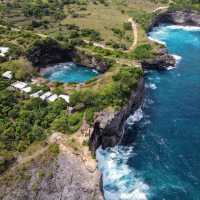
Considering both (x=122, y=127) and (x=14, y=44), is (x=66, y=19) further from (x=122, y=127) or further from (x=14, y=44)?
(x=122, y=127)

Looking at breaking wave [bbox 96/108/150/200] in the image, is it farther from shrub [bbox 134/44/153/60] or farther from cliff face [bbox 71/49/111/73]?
shrub [bbox 134/44/153/60]

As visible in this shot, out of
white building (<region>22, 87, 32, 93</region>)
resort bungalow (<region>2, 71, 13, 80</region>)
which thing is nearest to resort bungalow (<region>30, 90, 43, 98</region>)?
white building (<region>22, 87, 32, 93</region>)

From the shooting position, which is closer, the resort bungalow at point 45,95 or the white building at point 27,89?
the resort bungalow at point 45,95

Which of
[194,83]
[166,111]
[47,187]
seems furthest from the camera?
[194,83]

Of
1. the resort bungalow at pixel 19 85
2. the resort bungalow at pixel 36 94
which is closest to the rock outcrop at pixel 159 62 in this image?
the resort bungalow at pixel 36 94

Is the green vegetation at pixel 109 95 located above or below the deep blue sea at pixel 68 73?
above

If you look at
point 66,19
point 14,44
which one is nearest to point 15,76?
point 14,44

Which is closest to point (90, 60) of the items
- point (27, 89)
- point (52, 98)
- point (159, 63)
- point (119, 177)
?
point (159, 63)

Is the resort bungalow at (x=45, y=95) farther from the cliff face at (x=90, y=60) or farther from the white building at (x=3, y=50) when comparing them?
the white building at (x=3, y=50)

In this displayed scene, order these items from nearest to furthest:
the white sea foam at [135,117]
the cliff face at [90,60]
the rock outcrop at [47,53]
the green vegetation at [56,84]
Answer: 1. the green vegetation at [56,84]
2. the white sea foam at [135,117]
3. the cliff face at [90,60]
4. the rock outcrop at [47,53]
